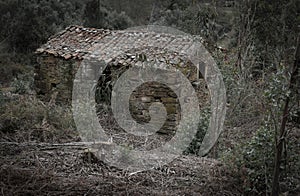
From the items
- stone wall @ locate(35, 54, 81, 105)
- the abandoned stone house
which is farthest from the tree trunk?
stone wall @ locate(35, 54, 81, 105)

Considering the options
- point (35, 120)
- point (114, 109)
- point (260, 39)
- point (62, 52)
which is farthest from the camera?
point (260, 39)

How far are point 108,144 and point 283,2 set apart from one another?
459 inches

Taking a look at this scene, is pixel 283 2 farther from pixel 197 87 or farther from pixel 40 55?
pixel 40 55

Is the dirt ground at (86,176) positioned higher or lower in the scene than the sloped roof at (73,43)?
lower

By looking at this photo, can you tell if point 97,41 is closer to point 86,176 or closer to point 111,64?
point 111,64

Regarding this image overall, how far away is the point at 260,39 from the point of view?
14.0 meters

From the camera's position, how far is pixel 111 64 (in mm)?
9000

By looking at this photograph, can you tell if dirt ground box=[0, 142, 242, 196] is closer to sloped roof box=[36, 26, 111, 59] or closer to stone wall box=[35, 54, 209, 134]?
stone wall box=[35, 54, 209, 134]

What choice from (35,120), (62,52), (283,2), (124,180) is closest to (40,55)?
(62,52)

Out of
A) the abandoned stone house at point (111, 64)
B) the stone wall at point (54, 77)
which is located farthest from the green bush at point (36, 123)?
the stone wall at point (54, 77)

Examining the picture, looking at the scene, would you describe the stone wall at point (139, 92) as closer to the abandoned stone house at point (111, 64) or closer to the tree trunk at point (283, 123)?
the abandoned stone house at point (111, 64)

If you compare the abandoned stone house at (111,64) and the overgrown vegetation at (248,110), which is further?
the abandoned stone house at (111,64)

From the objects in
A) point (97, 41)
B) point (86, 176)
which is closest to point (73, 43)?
point (97, 41)

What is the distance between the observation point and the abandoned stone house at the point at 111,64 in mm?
8484
